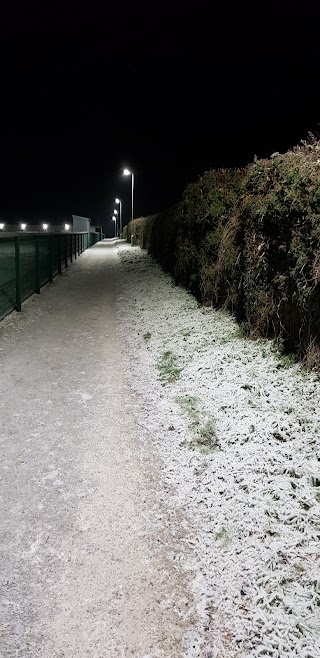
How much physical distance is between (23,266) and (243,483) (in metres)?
8.40

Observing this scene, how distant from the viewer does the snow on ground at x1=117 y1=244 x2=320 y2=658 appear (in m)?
2.35

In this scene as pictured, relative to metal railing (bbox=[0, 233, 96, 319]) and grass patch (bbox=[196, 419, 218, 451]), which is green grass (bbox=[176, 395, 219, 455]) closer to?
grass patch (bbox=[196, 419, 218, 451])

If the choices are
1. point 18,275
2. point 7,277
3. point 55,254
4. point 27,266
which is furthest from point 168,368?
point 55,254

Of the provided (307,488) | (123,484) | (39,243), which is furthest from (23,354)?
(39,243)

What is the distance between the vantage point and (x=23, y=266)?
10344 millimetres

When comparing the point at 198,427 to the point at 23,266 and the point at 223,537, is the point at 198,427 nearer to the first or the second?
the point at 223,537

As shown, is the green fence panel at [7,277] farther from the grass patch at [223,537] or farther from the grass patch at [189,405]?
the grass patch at [223,537]

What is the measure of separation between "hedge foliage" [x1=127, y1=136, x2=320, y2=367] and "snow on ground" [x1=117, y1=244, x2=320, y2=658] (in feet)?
1.44

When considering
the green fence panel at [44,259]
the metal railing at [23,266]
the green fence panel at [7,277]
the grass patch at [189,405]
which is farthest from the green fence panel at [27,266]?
the grass patch at [189,405]

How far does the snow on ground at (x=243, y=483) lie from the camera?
235 centimetres

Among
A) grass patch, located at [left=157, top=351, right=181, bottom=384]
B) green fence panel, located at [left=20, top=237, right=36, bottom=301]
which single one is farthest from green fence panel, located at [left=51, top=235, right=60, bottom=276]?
grass patch, located at [left=157, top=351, right=181, bottom=384]

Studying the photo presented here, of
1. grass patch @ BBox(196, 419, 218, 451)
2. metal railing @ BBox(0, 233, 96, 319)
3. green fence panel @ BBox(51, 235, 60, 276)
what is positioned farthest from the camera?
green fence panel @ BBox(51, 235, 60, 276)

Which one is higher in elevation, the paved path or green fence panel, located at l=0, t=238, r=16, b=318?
green fence panel, located at l=0, t=238, r=16, b=318

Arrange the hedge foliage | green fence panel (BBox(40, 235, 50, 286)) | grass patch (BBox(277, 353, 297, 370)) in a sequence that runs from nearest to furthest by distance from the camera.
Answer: the hedge foliage, grass patch (BBox(277, 353, 297, 370)), green fence panel (BBox(40, 235, 50, 286))
